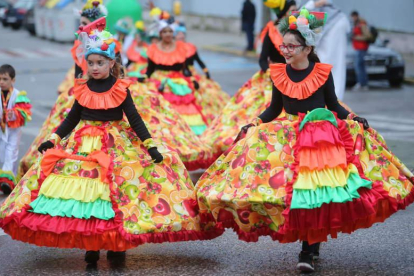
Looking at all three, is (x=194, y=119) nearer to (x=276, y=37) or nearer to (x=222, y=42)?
(x=276, y=37)

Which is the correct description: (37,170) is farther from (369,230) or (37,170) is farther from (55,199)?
(369,230)

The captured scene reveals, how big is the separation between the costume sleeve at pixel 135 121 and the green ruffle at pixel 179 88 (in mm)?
4995

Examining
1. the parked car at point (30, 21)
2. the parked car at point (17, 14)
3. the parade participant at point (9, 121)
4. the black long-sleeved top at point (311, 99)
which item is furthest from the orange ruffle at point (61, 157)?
the parked car at point (17, 14)

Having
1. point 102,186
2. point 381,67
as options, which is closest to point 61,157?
point 102,186

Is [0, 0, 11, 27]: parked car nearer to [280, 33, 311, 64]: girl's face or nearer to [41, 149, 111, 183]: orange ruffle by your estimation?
[41, 149, 111, 183]: orange ruffle

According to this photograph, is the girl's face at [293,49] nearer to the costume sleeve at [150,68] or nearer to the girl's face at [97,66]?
the girl's face at [97,66]

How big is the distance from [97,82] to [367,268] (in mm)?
2477

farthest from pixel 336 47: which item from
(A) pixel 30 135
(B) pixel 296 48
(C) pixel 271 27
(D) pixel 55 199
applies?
(D) pixel 55 199

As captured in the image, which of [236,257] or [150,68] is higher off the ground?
[236,257]

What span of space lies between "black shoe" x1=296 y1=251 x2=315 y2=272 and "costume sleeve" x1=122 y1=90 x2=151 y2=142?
1.46 metres

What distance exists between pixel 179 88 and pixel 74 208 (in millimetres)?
5759

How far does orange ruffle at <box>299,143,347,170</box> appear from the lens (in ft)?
19.4

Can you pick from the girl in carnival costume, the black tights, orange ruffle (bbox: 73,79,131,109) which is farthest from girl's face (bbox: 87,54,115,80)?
the girl in carnival costume

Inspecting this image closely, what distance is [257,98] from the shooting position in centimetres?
1023
